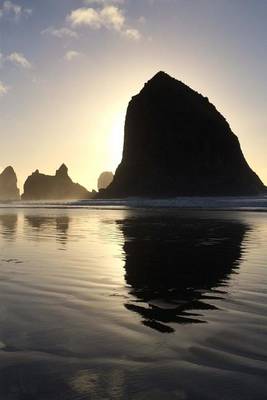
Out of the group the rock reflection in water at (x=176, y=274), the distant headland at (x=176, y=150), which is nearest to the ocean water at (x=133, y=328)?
the rock reflection in water at (x=176, y=274)

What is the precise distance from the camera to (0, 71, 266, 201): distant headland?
105625mm

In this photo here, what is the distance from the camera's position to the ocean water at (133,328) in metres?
3.58

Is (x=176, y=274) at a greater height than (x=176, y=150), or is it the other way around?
(x=176, y=150)

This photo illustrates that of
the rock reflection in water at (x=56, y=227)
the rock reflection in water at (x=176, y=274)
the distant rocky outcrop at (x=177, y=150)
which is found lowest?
the rock reflection in water at (x=176, y=274)

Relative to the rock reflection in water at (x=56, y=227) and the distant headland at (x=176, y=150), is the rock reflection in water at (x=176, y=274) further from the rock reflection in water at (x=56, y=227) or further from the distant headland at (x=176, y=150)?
the distant headland at (x=176, y=150)

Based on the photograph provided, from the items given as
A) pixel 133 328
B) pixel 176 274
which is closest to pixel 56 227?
pixel 176 274

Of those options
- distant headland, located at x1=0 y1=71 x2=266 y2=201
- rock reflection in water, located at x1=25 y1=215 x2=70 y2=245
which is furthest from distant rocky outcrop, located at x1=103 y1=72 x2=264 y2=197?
rock reflection in water, located at x1=25 y1=215 x2=70 y2=245

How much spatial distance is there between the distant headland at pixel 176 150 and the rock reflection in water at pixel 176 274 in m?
87.8

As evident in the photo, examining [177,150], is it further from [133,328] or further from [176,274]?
[133,328]

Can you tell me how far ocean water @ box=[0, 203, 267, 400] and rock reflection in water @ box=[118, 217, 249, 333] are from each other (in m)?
0.02

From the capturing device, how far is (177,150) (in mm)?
111312

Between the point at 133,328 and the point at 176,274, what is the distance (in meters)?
4.00

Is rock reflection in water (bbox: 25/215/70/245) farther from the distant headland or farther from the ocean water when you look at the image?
the distant headland

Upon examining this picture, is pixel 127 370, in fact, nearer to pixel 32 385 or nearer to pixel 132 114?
pixel 32 385
